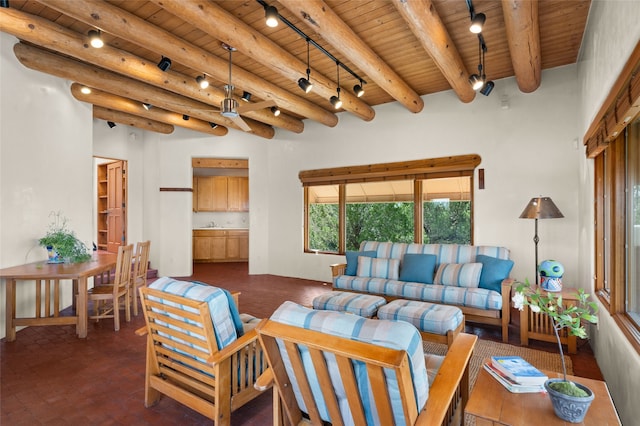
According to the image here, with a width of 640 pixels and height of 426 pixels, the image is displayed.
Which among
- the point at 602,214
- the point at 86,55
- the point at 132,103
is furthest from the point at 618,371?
the point at 132,103

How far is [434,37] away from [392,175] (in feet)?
9.24

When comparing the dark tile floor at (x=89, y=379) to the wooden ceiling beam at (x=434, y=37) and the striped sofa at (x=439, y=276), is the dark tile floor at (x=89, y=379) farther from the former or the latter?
the wooden ceiling beam at (x=434, y=37)

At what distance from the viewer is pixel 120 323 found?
13.4 feet

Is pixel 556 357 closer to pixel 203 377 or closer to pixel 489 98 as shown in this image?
pixel 203 377

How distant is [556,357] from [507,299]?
2.10 feet

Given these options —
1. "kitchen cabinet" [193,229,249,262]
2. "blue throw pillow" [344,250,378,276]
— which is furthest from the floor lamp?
"kitchen cabinet" [193,229,249,262]

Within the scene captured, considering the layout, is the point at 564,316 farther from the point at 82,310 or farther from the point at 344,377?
the point at 82,310

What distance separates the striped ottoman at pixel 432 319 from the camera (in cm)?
296

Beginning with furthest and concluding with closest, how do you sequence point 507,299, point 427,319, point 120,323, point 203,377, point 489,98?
point 489,98 → point 120,323 → point 507,299 → point 427,319 → point 203,377

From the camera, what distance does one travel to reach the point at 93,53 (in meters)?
3.65

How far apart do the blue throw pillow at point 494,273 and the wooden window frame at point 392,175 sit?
143 cm

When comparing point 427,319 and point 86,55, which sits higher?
point 86,55

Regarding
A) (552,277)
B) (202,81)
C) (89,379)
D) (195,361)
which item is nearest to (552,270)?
(552,277)

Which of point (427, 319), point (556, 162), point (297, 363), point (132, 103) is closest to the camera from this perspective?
point (297, 363)
